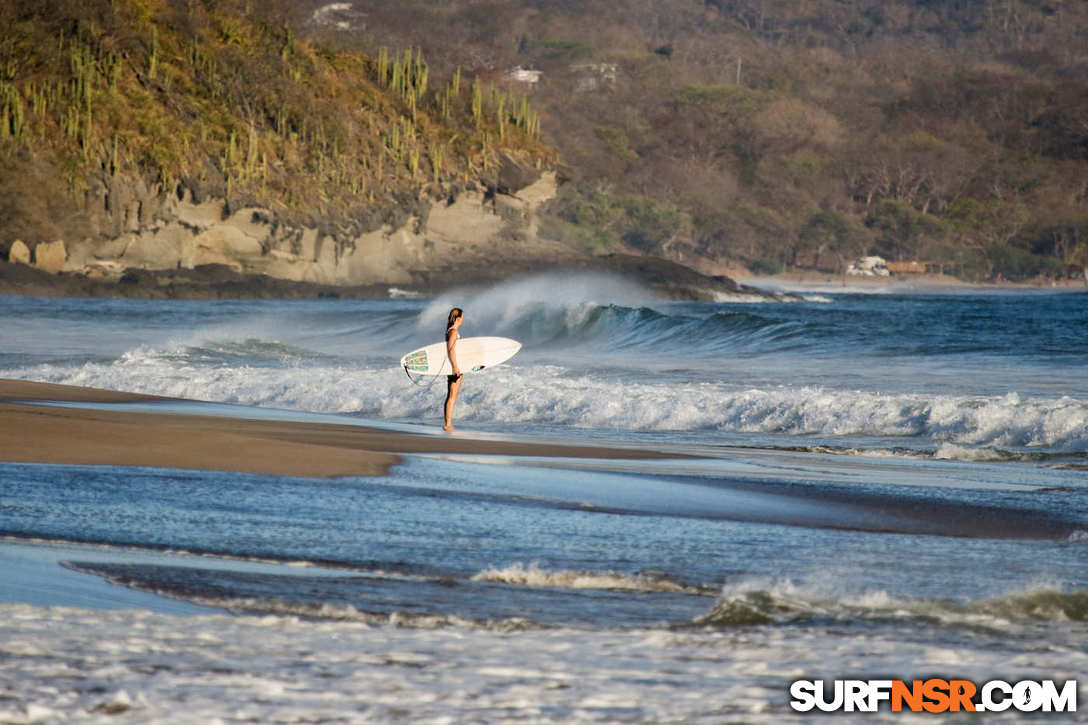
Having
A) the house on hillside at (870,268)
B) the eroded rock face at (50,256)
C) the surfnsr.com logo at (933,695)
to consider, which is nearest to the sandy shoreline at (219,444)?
the surfnsr.com logo at (933,695)

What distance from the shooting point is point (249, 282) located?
204 ft

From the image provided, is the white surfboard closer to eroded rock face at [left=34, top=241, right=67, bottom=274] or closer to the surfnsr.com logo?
the surfnsr.com logo

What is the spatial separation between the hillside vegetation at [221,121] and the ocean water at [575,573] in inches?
1853

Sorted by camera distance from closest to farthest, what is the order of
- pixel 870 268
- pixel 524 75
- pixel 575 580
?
pixel 575 580 < pixel 870 268 < pixel 524 75

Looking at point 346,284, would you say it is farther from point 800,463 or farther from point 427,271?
point 800,463

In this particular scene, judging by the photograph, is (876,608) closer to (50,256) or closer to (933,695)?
(933,695)

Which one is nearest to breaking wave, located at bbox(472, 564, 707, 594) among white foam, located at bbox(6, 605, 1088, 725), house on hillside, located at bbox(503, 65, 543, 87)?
white foam, located at bbox(6, 605, 1088, 725)

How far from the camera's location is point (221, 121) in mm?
65688

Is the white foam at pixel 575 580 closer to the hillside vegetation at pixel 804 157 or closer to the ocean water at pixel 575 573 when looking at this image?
the ocean water at pixel 575 573

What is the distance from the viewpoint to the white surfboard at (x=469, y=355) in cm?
1645

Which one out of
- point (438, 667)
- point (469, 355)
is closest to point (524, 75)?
point (469, 355)

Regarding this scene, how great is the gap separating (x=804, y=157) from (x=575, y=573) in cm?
15799

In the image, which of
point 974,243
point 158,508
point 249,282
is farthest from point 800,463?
point 974,243

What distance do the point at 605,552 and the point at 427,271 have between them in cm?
6362
